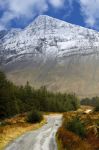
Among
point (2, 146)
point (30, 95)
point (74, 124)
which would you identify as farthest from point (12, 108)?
point (2, 146)

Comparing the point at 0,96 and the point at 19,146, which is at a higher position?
the point at 0,96

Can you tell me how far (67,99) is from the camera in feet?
611

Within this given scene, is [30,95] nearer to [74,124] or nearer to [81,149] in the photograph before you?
[74,124]

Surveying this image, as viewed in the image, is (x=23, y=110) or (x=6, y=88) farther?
(x=23, y=110)

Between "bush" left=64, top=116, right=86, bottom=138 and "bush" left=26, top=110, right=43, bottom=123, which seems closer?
"bush" left=64, top=116, right=86, bottom=138

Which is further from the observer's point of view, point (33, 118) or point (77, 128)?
point (33, 118)

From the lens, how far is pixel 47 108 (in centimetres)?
16225

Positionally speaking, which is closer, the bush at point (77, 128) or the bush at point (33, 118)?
the bush at point (77, 128)

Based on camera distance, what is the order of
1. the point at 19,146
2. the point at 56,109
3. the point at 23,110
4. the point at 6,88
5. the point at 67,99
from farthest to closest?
the point at 67,99
the point at 56,109
the point at 23,110
the point at 6,88
the point at 19,146

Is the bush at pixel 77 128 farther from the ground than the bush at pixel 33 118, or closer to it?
closer to it

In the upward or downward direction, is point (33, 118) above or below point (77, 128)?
above

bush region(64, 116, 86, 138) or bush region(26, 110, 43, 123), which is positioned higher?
bush region(26, 110, 43, 123)

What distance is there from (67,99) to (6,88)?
7577 cm

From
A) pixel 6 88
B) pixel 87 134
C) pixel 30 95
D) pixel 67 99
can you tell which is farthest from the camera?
pixel 67 99
